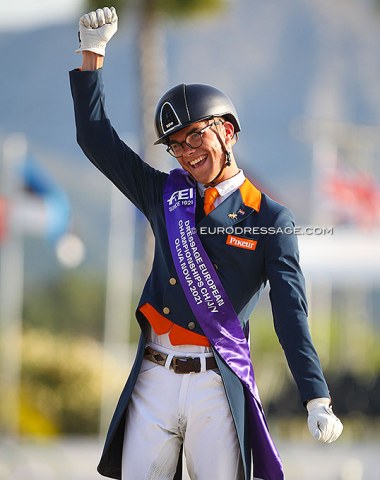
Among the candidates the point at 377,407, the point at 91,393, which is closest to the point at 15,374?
the point at 91,393

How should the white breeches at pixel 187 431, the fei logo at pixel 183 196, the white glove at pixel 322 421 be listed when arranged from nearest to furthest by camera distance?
the white glove at pixel 322 421 < the white breeches at pixel 187 431 < the fei logo at pixel 183 196

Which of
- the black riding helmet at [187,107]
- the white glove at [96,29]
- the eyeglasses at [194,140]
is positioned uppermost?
the white glove at [96,29]

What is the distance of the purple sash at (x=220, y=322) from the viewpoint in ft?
14.9

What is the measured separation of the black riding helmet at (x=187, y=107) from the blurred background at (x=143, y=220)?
1.11 meters

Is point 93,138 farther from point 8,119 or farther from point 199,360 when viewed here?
point 8,119

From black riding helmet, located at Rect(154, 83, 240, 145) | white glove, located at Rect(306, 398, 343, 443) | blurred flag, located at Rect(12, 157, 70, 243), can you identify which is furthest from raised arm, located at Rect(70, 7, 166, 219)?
blurred flag, located at Rect(12, 157, 70, 243)

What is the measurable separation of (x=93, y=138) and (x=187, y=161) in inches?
15.6

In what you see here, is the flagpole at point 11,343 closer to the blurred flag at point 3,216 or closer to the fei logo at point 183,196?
the blurred flag at point 3,216

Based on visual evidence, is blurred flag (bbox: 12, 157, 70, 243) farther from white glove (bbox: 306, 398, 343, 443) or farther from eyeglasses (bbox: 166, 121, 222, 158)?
white glove (bbox: 306, 398, 343, 443)

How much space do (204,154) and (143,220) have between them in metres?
12.1

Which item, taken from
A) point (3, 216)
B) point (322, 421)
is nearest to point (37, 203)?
point (3, 216)

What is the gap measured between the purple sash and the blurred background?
3.56ft

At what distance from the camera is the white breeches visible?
448 centimetres

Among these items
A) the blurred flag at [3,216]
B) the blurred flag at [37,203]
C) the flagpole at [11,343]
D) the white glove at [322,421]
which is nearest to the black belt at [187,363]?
the white glove at [322,421]
